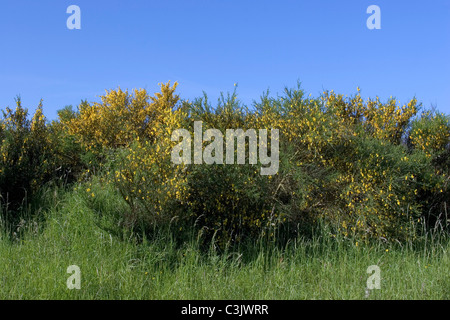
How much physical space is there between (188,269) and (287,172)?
2.28m

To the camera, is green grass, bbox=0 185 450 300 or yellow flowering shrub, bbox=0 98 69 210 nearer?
green grass, bbox=0 185 450 300

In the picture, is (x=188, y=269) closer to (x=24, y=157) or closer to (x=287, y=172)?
(x=287, y=172)

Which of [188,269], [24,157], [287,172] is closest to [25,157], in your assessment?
[24,157]

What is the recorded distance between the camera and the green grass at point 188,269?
4.43m

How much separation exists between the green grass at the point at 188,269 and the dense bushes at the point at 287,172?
1.23ft

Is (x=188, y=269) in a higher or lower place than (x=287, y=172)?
lower

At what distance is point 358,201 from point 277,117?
192cm

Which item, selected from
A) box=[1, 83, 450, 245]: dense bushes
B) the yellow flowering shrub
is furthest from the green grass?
the yellow flowering shrub

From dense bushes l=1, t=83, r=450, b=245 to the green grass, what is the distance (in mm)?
373

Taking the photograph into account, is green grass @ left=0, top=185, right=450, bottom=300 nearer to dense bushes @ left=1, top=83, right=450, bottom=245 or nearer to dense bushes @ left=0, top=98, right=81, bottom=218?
dense bushes @ left=1, top=83, right=450, bottom=245

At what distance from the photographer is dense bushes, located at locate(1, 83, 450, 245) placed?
5.72m

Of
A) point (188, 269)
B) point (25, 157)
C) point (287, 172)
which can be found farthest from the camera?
point (25, 157)

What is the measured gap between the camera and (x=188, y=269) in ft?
16.4

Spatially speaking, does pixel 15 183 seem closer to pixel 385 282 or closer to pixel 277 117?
pixel 277 117
